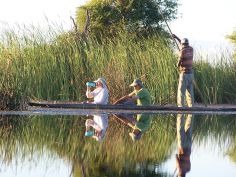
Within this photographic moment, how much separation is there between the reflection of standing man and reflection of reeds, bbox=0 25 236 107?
3.74 m

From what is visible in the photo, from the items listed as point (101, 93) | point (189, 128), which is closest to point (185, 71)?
point (101, 93)

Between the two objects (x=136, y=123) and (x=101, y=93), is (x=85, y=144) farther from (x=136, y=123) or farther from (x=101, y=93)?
(x=101, y=93)

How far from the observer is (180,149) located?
933cm

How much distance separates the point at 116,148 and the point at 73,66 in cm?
990

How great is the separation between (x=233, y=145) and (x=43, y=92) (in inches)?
350

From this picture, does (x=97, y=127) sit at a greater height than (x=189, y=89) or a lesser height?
lesser

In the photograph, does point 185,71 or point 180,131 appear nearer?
point 180,131

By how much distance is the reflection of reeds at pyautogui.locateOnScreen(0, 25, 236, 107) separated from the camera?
17.6 meters

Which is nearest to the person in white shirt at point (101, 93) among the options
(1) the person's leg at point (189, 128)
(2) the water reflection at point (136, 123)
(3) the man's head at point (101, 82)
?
(3) the man's head at point (101, 82)

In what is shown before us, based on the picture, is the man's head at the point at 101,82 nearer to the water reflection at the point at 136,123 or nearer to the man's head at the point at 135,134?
the water reflection at the point at 136,123

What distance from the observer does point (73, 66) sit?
18781 mm

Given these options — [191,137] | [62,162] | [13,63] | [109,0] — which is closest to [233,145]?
[191,137]

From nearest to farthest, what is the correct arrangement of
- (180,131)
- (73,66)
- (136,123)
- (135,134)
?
(135,134)
(180,131)
(136,123)
(73,66)

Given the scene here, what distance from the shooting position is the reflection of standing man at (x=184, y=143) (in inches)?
299
